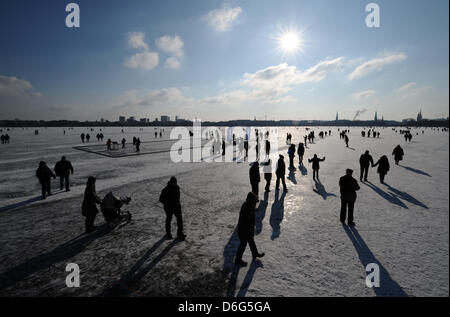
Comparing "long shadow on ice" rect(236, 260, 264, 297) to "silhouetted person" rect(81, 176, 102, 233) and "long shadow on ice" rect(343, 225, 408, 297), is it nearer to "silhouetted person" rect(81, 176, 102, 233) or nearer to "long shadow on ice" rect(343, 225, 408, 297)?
"long shadow on ice" rect(343, 225, 408, 297)

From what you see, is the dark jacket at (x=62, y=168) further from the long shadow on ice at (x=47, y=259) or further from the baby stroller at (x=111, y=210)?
the long shadow on ice at (x=47, y=259)

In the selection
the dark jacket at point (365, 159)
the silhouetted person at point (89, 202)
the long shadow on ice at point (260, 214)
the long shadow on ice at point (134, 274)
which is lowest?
the long shadow on ice at point (134, 274)

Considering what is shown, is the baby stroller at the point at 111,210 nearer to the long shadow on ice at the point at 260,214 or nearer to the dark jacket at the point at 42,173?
the long shadow on ice at the point at 260,214

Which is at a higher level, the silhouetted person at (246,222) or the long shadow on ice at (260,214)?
the silhouetted person at (246,222)

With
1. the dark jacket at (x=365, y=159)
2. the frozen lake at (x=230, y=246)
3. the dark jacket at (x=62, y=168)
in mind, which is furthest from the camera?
the dark jacket at (x=365, y=159)

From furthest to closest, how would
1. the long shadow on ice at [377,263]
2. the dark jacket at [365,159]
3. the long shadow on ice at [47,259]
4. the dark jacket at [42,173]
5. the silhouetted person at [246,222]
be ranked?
1. the dark jacket at [365,159]
2. the dark jacket at [42,173]
3. the silhouetted person at [246,222]
4. the long shadow on ice at [47,259]
5. the long shadow on ice at [377,263]

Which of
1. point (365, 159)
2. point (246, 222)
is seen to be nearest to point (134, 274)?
point (246, 222)

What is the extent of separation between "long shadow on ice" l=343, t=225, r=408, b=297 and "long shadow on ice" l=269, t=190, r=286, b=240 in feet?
5.97

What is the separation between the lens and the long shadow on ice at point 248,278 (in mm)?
3800

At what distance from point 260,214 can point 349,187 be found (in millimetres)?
2796

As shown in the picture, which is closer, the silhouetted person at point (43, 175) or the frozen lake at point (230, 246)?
the frozen lake at point (230, 246)

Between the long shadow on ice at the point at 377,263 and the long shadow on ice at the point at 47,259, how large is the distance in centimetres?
639

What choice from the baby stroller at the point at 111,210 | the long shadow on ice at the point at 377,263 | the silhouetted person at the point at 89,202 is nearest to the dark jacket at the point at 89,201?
the silhouetted person at the point at 89,202
